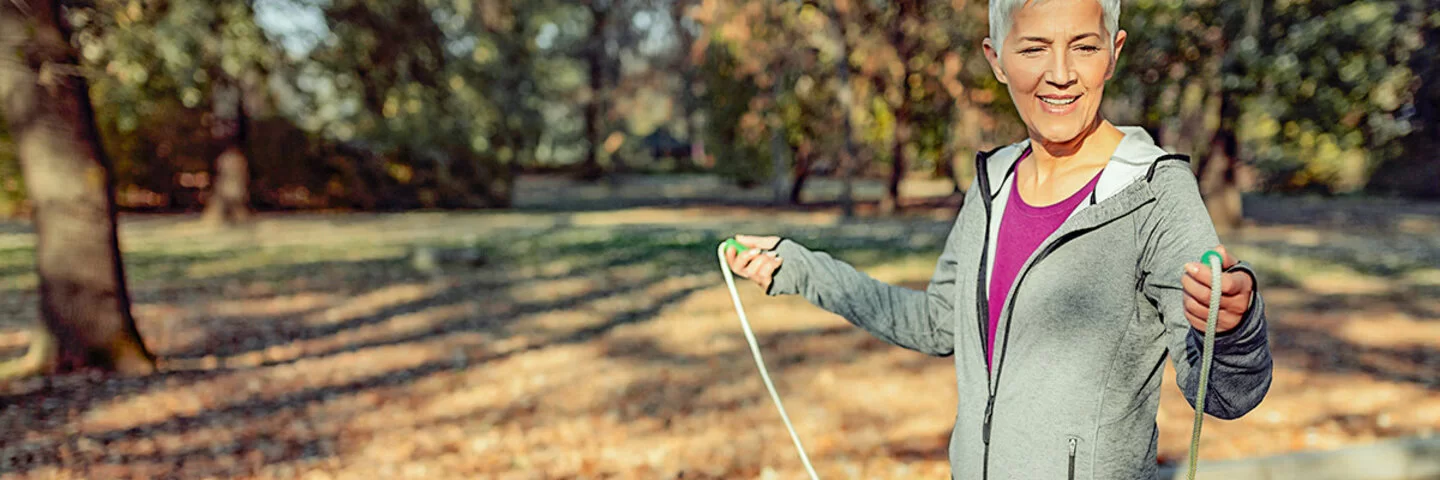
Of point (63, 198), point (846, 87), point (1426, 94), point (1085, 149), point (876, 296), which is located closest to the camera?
point (1085, 149)

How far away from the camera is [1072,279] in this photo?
1945 mm

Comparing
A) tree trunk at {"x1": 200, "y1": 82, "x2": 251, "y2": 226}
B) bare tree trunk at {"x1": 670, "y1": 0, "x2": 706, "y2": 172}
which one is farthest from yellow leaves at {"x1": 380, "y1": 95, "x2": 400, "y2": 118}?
bare tree trunk at {"x1": 670, "y1": 0, "x2": 706, "y2": 172}

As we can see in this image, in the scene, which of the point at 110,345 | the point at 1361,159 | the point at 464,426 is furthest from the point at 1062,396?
the point at 1361,159

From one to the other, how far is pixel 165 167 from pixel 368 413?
20.5 m

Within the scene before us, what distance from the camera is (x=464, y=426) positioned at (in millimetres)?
6895

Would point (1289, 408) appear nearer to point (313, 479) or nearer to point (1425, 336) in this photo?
point (1425, 336)

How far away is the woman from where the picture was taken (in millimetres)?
1854

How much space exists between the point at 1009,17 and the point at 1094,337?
656 mm

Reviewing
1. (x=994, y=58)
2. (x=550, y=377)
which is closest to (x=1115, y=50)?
(x=994, y=58)

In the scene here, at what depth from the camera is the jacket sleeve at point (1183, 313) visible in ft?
5.51

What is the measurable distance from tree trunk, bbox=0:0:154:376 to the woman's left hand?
786 centimetres

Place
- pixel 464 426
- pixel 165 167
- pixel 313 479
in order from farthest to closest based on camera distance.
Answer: pixel 165 167, pixel 464 426, pixel 313 479

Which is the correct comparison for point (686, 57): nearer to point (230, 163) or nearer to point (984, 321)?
point (230, 163)

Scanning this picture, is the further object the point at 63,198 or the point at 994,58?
the point at 63,198
